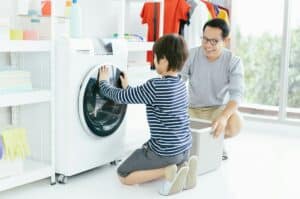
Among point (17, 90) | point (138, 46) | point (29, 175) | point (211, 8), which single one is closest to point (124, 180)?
point (29, 175)

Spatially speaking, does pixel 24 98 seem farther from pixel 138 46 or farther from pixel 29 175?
pixel 138 46

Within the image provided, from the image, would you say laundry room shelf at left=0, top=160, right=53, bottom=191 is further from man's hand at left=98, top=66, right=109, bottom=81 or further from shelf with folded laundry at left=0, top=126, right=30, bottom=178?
man's hand at left=98, top=66, right=109, bottom=81

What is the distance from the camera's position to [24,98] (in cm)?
239

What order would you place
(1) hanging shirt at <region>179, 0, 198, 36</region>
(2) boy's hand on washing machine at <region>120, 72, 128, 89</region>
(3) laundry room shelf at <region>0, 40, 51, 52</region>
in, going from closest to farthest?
(3) laundry room shelf at <region>0, 40, 51, 52</region> < (2) boy's hand on washing machine at <region>120, 72, 128, 89</region> < (1) hanging shirt at <region>179, 0, 198, 36</region>

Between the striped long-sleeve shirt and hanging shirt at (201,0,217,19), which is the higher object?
hanging shirt at (201,0,217,19)

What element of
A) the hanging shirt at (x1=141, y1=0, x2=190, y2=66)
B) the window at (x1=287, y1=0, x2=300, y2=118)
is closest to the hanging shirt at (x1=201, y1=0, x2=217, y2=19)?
the hanging shirt at (x1=141, y1=0, x2=190, y2=66)

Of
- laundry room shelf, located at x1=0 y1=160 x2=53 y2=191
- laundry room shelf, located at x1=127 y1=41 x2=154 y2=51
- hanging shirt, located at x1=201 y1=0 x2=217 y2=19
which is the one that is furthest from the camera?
hanging shirt, located at x1=201 y1=0 x2=217 y2=19

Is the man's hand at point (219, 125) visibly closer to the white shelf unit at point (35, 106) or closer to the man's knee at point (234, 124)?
the man's knee at point (234, 124)

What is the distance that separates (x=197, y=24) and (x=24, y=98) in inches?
75.2

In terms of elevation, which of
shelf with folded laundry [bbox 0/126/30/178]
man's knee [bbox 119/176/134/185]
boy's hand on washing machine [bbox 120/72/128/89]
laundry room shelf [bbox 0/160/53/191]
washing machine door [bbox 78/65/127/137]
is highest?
boy's hand on washing machine [bbox 120/72/128/89]

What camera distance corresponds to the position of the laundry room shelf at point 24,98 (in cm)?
229

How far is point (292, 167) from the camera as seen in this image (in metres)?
3.13

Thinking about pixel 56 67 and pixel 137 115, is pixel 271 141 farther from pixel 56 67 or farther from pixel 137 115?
pixel 56 67

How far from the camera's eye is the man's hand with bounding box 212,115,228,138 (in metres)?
2.84
